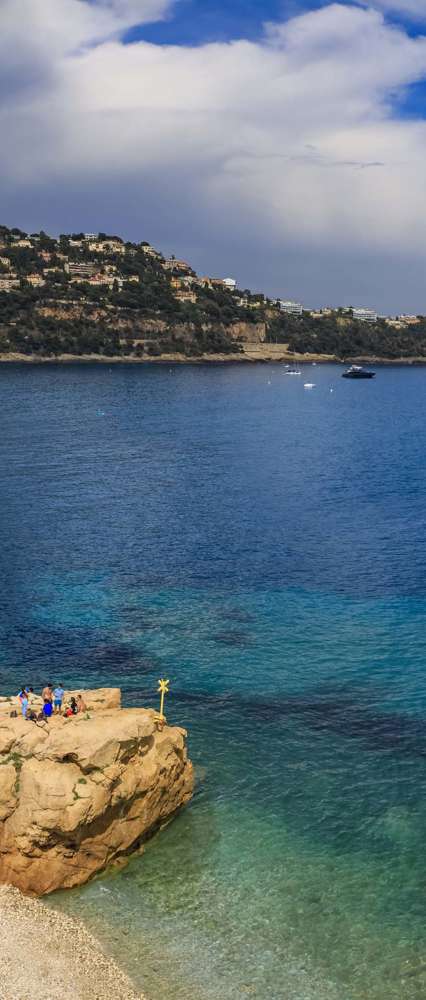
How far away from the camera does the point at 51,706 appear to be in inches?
1226

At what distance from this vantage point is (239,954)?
77.7ft

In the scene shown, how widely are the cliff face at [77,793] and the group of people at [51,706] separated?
3.41ft

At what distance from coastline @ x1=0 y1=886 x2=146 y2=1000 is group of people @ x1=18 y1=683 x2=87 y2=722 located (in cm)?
707

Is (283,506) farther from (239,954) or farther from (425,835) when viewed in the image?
(239,954)

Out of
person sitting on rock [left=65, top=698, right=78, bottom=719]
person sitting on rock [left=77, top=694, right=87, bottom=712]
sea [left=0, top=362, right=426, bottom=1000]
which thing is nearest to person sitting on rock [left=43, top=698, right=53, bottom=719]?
person sitting on rock [left=65, top=698, right=78, bottom=719]

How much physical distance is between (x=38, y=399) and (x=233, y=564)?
118622 mm

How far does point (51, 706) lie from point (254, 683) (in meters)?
12.6

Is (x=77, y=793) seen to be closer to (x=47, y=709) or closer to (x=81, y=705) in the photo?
(x=47, y=709)

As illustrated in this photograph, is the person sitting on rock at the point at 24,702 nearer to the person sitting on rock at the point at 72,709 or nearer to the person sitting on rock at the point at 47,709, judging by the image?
the person sitting on rock at the point at 47,709

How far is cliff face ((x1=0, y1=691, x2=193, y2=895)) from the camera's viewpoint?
1038 inches

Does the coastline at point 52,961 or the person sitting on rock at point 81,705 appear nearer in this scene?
the coastline at point 52,961

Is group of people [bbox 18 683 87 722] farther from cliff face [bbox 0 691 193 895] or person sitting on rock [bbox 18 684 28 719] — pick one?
cliff face [bbox 0 691 193 895]

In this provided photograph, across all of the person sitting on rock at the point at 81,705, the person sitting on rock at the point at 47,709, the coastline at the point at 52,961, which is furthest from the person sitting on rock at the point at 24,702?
the coastline at the point at 52,961

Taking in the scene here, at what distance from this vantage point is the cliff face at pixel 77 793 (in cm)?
2636
